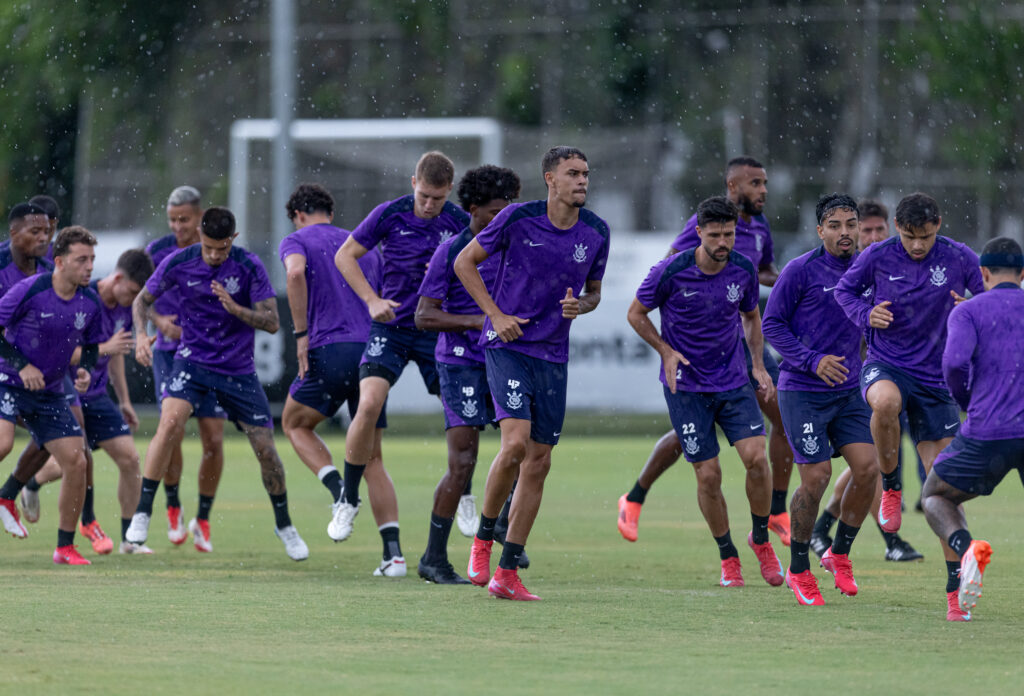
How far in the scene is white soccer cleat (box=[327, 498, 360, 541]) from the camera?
1090 centimetres

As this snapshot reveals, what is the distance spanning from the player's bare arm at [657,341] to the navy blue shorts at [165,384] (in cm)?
348

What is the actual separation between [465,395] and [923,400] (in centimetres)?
267

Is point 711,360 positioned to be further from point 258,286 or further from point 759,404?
point 258,286

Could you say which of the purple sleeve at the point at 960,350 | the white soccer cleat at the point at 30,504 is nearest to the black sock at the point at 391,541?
the white soccer cleat at the point at 30,504

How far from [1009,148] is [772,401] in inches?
1125

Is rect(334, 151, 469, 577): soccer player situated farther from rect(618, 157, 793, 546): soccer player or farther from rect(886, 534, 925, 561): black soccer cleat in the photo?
rect(886, 534, 925, 561): black soccer cleat

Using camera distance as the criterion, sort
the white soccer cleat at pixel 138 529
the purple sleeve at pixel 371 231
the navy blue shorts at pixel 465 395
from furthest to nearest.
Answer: the white soccer cleat at pixel 138 529 < the purple sleeve at pixel 371 231 < the navy blue shorts at pixel 465 395

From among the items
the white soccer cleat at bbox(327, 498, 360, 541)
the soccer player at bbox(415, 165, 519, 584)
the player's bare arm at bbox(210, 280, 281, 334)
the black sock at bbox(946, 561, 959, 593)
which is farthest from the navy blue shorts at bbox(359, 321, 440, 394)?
the black sock at bbox(946, 561, 959, 593)

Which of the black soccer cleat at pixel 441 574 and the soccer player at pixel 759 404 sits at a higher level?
the soccer player at pixel 759 404

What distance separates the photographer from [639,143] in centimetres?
3888

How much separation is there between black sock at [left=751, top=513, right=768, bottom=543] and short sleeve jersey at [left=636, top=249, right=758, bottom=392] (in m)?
0.80

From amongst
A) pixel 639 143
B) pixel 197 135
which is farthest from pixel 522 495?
pixel 197 135

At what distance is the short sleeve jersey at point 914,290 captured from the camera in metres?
10.1

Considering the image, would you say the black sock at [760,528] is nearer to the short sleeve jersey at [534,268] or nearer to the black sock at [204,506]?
the short sleeve jersey at [534,268]
